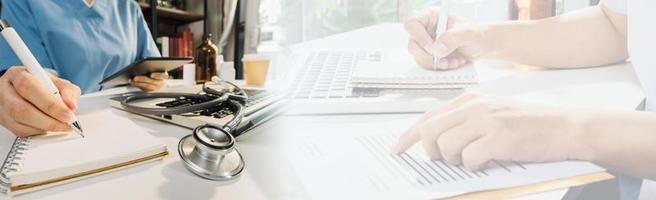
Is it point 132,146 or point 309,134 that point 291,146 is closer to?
point 309,134

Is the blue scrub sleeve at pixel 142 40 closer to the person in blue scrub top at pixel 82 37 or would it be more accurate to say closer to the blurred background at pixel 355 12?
the person in blue scrub top at pixel 82 37

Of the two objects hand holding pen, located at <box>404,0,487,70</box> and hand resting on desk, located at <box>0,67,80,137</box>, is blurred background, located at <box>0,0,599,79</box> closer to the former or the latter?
hand holding pen, located at <box>404,0,487,70</box>

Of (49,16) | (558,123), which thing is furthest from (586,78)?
(49,16)

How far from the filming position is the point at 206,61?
0.94 metres

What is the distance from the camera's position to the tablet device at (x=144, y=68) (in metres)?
0.71

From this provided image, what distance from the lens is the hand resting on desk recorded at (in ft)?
1.21

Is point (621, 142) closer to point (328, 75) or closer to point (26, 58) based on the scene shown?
point (328, 75)

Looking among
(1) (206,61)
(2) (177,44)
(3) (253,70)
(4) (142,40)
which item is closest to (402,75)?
(3) (253,70)

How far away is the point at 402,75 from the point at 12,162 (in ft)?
0.92

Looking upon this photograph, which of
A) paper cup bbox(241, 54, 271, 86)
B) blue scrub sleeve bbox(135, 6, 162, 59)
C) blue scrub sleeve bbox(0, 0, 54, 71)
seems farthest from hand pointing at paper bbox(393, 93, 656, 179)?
blue scrub sleeve bbox(135, 6, 162, 59)

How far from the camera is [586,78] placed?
0.27 meters

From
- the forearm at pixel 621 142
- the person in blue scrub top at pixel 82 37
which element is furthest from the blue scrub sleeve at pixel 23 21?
the forearm at pixel 621 142

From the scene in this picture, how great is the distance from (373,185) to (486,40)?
13 centimetres

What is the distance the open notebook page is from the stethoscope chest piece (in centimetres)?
3
